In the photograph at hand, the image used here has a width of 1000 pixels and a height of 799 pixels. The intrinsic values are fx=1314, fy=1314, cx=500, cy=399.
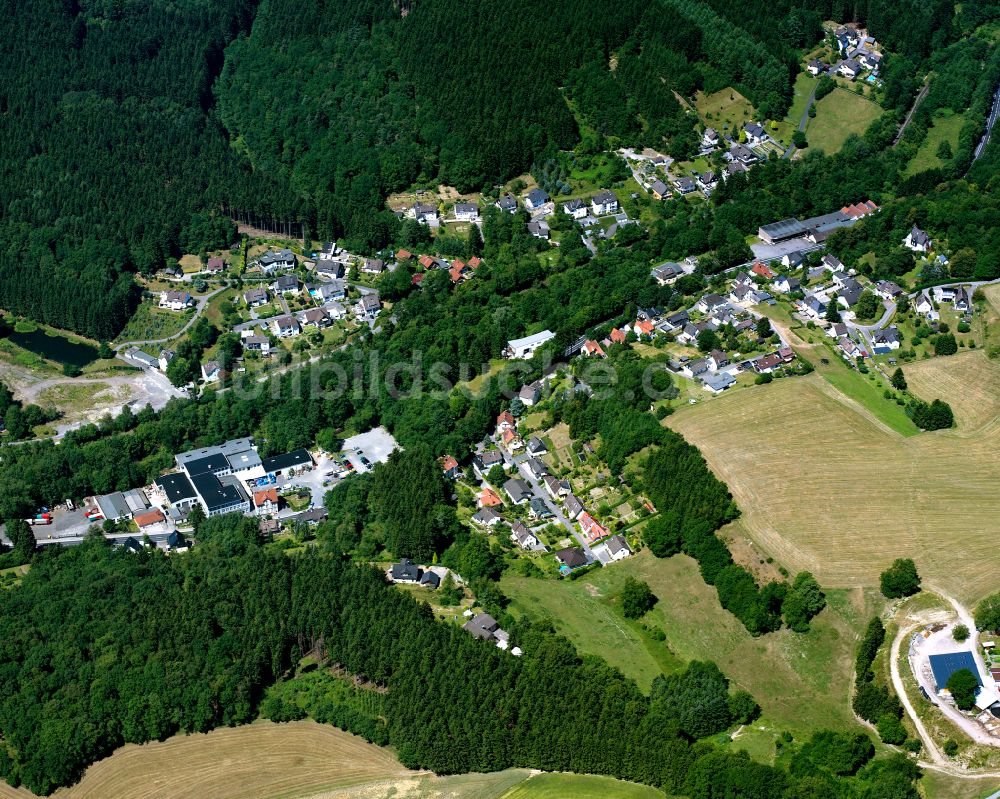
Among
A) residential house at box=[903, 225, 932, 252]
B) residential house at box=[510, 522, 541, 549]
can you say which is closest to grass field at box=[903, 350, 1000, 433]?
residential house at box=[903, 225, 932, 252]

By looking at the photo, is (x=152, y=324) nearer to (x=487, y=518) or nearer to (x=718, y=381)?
(x=487, y=518)

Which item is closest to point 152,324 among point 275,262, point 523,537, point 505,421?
point 275,262

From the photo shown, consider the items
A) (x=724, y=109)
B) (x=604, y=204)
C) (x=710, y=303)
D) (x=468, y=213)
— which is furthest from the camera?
(x=724, y=109)

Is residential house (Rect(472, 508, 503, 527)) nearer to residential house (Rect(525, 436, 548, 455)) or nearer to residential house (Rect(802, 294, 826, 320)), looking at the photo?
residential house (Rect(525, 436, 548, 455))

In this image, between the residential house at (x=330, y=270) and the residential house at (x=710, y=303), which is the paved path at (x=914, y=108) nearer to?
the residential house at (x=710, y=303)

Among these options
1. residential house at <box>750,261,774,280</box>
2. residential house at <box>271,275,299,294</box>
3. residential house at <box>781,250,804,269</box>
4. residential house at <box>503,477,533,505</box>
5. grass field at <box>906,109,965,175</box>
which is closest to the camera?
residential house at <box>503,477,533,505</box>

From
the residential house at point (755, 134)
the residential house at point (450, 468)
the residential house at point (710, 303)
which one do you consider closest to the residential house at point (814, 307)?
the residential house at point (710, 303)
